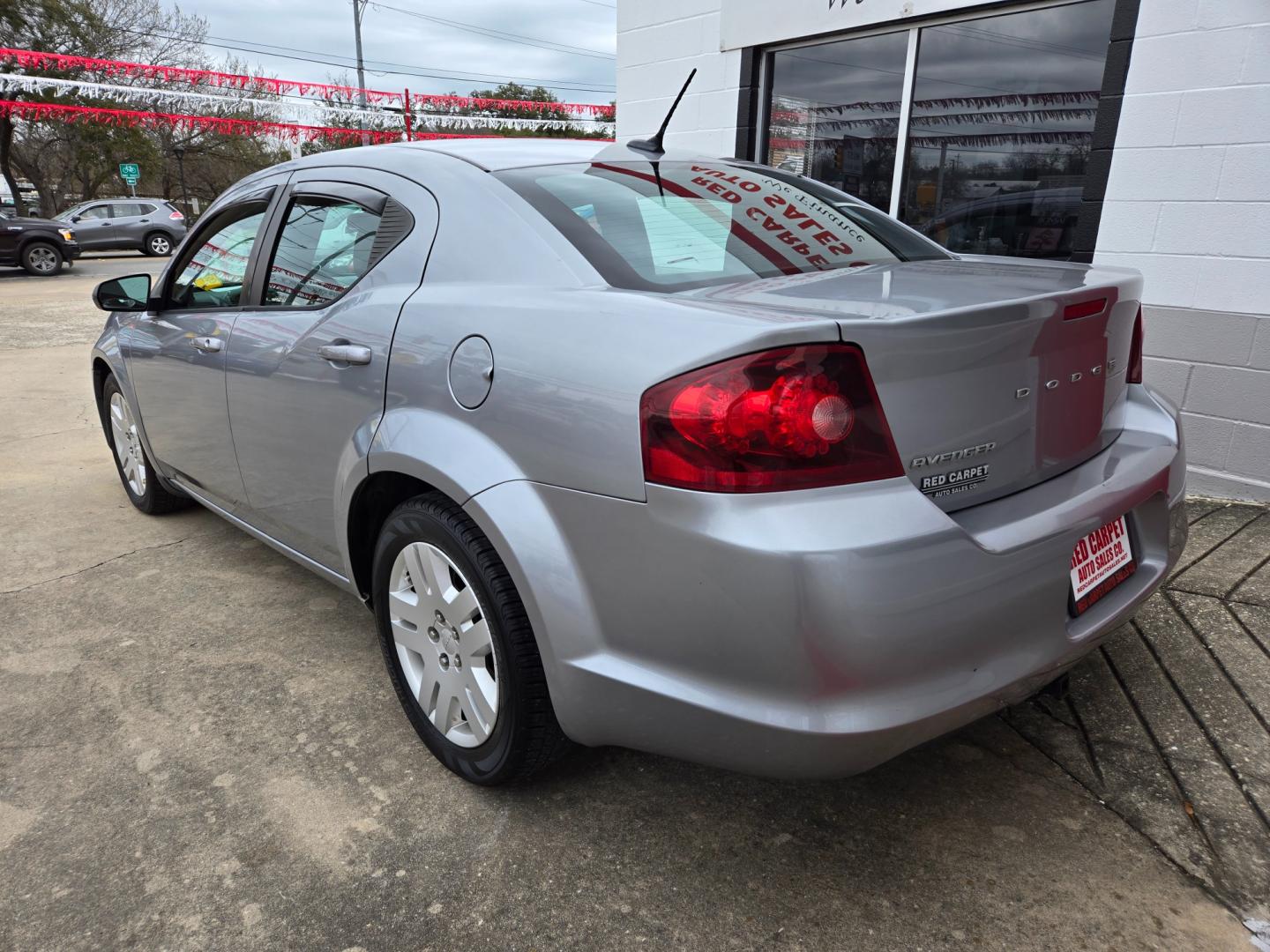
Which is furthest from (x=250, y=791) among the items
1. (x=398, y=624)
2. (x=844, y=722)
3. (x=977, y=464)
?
(x=977, y=464)

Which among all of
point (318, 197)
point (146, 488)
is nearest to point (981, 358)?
point (318, 197)

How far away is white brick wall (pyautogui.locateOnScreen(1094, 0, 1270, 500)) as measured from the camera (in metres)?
3.89

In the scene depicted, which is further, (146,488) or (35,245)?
(35,245)

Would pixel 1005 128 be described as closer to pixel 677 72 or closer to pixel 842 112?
pixel 842 112

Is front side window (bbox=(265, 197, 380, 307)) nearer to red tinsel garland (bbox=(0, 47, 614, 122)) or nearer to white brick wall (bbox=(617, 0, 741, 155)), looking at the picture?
white brick wall (bbox=(617, 0, 741, 155))

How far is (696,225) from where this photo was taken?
2260 millimetres

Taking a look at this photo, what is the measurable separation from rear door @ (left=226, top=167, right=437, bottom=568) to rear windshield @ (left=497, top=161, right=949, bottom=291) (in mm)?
410

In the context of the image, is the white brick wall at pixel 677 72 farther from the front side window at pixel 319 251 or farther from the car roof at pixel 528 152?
the front side window at pixel 319 251

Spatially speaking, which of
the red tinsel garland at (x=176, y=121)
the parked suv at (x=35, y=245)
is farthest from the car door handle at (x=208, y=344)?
the red tinsel garland at (x=176, y=121)

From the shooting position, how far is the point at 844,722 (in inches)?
60.7

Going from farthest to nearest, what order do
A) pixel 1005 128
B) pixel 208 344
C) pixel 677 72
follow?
pixel 677 72
pixel 1005 128
pixel 208 344

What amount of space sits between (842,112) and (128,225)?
20.8 metres

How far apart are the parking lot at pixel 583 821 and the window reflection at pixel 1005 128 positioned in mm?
2589

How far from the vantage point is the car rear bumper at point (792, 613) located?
1516 millimetres
